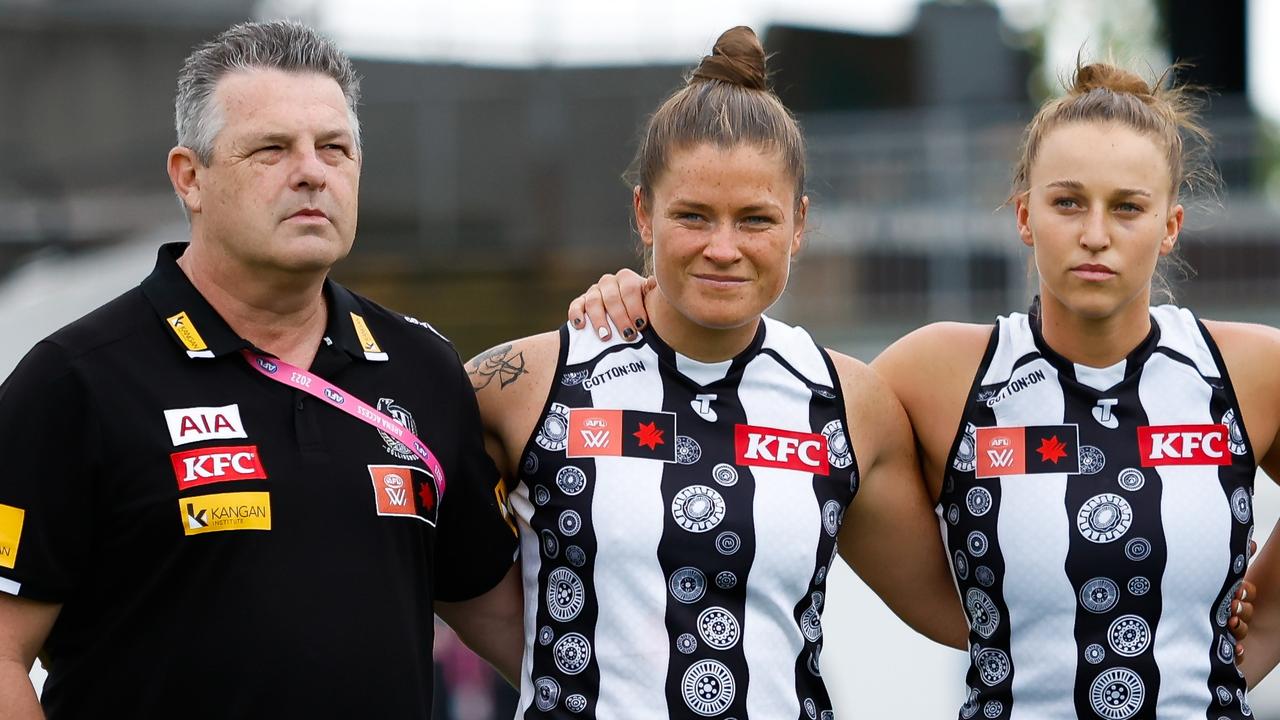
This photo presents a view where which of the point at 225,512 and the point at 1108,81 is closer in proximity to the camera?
the point at 225,512

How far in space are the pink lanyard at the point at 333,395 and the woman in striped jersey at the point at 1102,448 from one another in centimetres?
57

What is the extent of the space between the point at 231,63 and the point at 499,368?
816 mm

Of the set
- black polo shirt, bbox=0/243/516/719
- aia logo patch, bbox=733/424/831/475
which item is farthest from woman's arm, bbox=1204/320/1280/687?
black polo shirt, bbox=0/243/516/719

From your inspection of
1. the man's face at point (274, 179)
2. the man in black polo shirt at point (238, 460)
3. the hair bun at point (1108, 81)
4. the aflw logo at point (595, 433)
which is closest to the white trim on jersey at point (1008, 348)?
the hair bun at point (1108, 81)

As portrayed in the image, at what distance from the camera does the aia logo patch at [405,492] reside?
9.43ft

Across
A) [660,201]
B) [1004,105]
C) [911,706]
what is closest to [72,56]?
[1004,105]

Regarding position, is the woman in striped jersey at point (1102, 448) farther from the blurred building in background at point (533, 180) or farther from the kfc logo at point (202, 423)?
the blurred building in background at point (533, 180)

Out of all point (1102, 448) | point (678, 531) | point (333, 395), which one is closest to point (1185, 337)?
point (1102, 448)

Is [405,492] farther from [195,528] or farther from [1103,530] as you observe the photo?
[1103,530]

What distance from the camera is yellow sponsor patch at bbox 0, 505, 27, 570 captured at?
8.58ft

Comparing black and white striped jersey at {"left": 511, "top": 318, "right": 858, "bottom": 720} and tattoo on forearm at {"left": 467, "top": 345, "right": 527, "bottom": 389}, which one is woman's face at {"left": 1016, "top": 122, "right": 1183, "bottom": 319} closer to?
black and white striped jersey at {"left": 511, "top": 318, "right": 858, "bottom": 720}

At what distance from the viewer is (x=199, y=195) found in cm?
288

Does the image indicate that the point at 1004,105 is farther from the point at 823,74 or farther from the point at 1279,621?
the point at 1279,621

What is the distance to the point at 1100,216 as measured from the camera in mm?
3051
